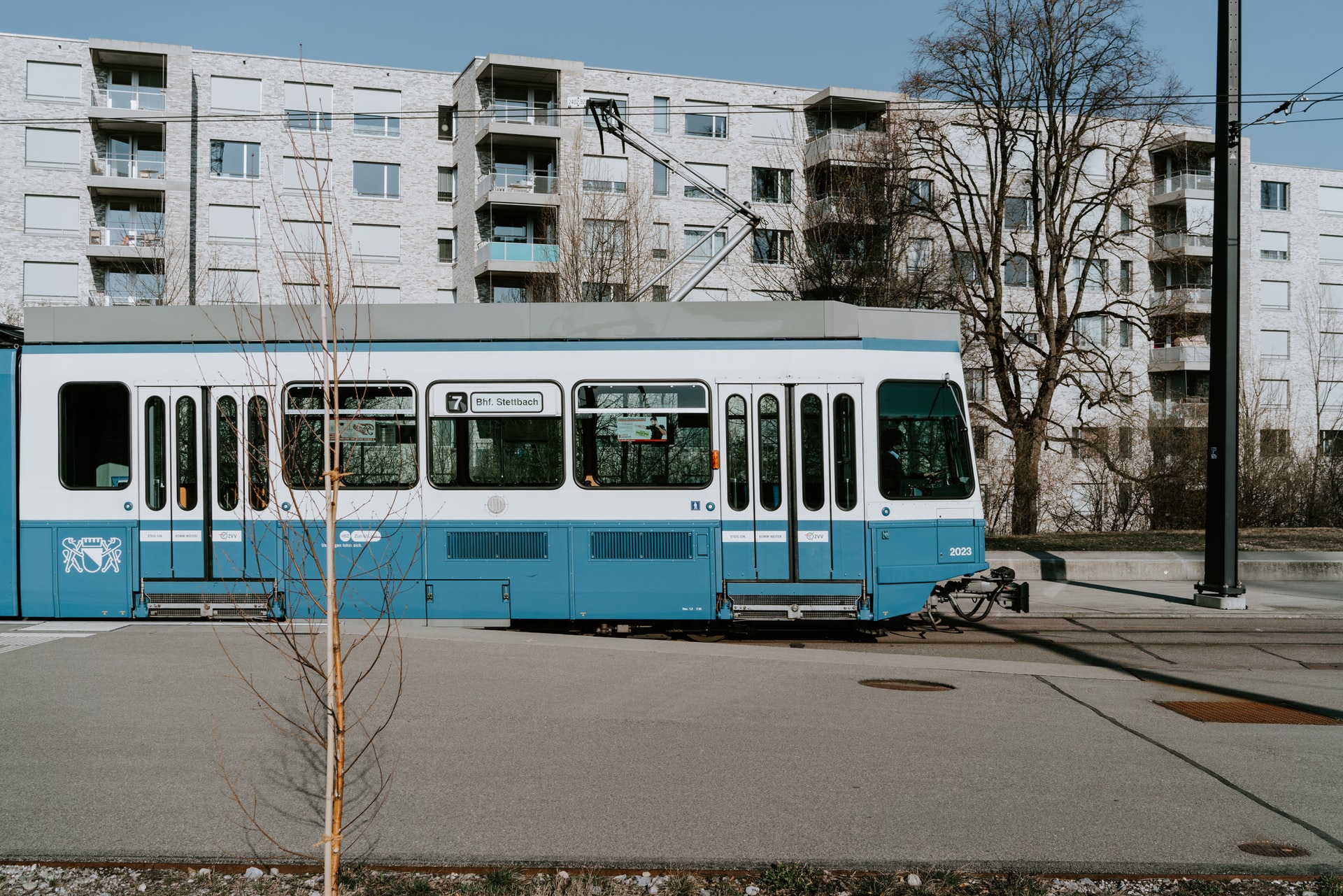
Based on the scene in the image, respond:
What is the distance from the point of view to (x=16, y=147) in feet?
133

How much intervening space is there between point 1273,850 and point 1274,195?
6255 cm

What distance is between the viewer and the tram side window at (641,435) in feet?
36.6

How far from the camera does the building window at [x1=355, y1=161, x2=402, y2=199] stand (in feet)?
146

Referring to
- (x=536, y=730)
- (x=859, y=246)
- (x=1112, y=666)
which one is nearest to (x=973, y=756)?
(x=536, y=730)

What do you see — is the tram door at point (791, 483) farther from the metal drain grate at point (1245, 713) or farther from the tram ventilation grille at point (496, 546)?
the metal drain grate at point (1245, 713)

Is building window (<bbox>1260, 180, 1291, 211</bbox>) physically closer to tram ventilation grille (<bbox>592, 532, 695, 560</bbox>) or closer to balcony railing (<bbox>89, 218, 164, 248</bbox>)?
balcony railing (<bbox>89, 218, 164, 248</bbox>)

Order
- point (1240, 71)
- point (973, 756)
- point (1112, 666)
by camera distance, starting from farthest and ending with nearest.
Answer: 1. point (1240, 71)
2. point (1112, 666)
3. point (973, 756)

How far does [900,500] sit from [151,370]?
7.82 metres

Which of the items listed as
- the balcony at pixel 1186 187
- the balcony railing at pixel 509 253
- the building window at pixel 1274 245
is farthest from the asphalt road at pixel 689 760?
the building window at pixel 1274 245

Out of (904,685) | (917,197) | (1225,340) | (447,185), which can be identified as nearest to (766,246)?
(917,197)

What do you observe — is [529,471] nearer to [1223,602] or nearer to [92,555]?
[92,555]

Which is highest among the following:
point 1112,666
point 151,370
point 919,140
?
point 919,140

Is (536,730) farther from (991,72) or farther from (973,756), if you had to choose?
(991,72)

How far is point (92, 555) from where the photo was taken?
11.2 m
